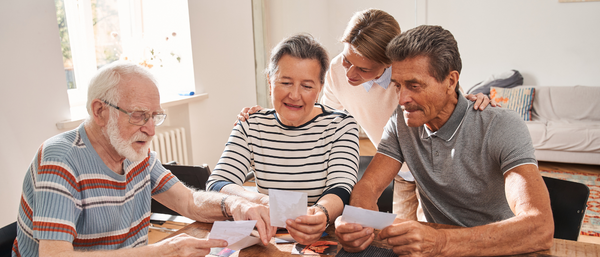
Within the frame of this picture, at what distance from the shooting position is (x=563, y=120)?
532 cm

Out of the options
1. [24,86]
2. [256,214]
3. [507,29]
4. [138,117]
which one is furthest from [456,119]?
[507,29]

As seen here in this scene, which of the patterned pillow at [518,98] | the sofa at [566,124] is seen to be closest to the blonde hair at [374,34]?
the sofa at [566,124]

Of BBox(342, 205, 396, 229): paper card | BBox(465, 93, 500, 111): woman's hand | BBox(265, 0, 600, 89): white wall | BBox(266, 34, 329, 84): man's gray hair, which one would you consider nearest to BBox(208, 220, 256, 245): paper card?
BBox(342, 205, 396, 229): paper card

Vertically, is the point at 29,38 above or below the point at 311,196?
above

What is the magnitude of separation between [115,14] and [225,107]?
4.82 feet

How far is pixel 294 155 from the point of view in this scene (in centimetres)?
174

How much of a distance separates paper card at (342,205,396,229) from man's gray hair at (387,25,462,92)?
580 millimetres

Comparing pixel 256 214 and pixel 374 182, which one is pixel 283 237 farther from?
pixel 374 182

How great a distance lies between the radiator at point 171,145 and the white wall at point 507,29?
196 centimetres

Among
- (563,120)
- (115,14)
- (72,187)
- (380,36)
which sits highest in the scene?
(115,14)

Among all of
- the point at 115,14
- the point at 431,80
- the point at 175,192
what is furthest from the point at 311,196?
the point at 115,14

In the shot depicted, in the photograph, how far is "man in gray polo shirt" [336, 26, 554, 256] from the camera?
123cm

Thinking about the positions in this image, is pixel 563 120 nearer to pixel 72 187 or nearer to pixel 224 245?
pixel 224 245

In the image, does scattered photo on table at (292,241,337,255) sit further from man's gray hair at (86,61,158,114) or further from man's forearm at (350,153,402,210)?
man's gray hair at (86,61,158,114)
